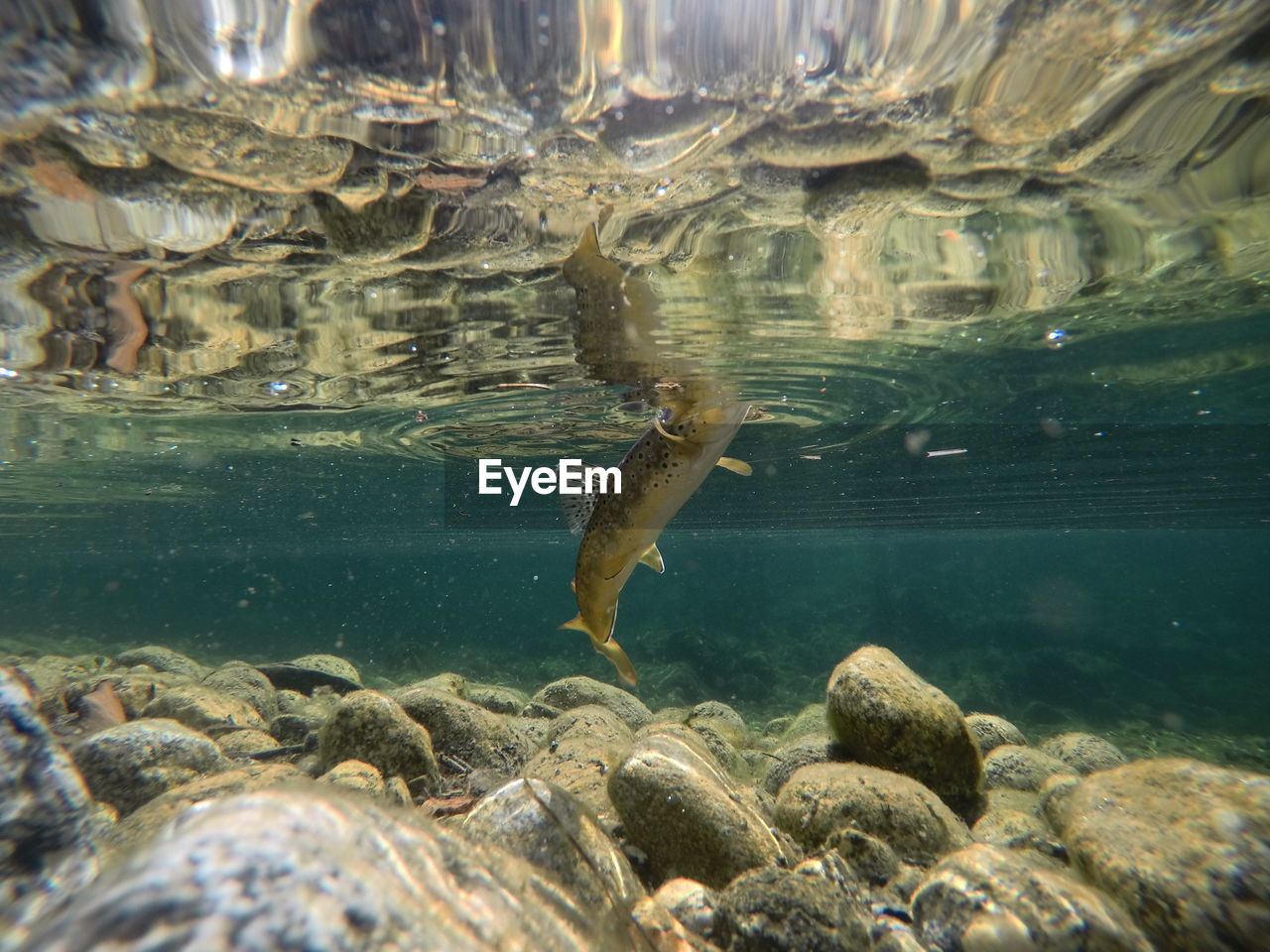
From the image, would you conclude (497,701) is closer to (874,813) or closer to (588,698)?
(588,698)

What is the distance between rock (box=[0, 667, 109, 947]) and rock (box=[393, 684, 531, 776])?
4.19 meters

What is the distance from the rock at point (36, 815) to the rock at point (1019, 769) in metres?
8.21

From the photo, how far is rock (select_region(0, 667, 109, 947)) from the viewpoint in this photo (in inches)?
98.8

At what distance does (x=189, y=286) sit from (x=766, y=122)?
8.14 meters

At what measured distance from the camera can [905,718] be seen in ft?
19.1

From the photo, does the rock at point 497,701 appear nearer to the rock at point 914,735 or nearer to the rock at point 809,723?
the rock at point 809,723

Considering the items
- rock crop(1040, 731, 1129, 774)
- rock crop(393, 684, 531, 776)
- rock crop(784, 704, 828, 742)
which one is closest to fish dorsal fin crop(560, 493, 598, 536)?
rock crop(393, 684, 531, 776)

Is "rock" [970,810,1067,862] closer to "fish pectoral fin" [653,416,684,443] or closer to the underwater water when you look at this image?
the underwater water

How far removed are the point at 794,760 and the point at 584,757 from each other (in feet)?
8.41

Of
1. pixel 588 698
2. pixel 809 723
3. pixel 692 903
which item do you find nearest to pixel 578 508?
pixel 692 903

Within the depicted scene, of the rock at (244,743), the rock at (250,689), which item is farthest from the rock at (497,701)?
the rock at (244,743)

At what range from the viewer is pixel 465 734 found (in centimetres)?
695

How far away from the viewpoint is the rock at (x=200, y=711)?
7.59 metres

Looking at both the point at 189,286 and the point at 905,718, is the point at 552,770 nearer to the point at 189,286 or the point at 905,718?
the point at 905,718
